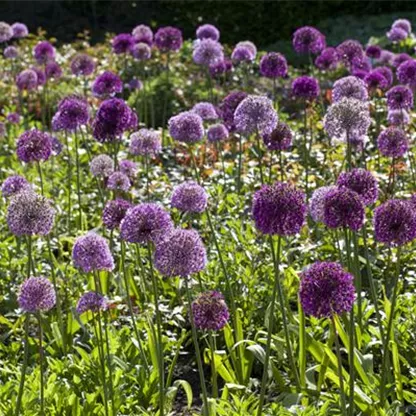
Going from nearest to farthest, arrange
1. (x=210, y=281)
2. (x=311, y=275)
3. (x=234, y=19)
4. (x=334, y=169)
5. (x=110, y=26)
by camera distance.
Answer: (x=311, y=275) → (x=210, y=281) → (x=334, y=169) → (x=234, y=19) → (x=110, y=26)

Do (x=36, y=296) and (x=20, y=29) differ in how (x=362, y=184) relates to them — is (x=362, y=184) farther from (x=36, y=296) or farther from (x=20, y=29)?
(x=20, y=29)

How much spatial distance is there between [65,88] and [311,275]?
22.9 ft

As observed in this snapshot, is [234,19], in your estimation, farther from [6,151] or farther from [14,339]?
[14,339]

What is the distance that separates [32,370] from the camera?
3.76 m

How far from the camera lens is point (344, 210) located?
8.63ft

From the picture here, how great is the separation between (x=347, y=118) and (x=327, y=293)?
1186 mm

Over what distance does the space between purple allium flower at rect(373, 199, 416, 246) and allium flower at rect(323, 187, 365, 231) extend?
0.10 meters

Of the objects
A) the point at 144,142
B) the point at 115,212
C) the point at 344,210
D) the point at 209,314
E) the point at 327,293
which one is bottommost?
the point at 209,314

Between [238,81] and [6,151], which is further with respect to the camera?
[238,81]

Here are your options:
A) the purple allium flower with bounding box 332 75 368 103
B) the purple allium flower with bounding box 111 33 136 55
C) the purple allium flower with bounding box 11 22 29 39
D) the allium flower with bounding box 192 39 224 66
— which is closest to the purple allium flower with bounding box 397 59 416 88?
the purple allium flower with bounding box 332 75 368 103

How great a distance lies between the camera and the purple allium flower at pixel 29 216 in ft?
9.81

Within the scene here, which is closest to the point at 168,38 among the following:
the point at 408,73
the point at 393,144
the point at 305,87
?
the point at 305,87

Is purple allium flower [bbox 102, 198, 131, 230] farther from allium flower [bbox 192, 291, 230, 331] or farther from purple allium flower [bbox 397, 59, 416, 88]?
purple allium flower [bbox 397, 59, 416, 88]

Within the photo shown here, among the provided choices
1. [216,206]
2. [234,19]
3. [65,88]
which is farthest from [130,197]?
[234,19]
